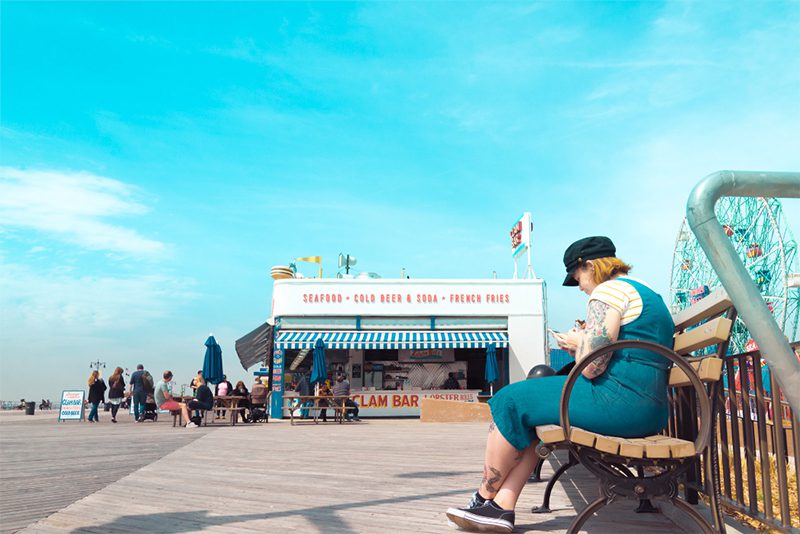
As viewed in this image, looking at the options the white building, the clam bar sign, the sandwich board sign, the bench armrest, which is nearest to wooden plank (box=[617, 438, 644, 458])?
the bench armrest

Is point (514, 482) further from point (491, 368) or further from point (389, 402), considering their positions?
point (389, 402)

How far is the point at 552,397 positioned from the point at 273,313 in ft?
64.5

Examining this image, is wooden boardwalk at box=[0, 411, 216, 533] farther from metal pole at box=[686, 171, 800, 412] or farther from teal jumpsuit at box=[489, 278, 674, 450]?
metal pole at box=[686, 171, 800, 412]

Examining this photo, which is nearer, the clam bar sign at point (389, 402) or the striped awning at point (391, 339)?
the striped awning at point (391, 339)

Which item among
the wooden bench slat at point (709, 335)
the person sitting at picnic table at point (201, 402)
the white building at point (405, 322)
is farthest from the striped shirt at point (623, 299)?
the white building at point (405, 322)

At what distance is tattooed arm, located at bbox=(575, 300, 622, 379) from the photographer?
2330 mm

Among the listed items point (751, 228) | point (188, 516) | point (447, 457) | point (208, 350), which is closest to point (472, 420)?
point (208, 350)

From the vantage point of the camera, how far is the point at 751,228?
25.8m

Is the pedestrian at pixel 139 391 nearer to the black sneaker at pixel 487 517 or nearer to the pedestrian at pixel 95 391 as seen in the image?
the pedestrian at pixel 95 391

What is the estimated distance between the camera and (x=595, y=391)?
7.60 ft

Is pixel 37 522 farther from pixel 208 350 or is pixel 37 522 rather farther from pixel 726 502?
pixel 208 350

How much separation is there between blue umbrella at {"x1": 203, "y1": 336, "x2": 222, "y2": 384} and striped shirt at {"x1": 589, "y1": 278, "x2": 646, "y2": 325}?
1434 cm

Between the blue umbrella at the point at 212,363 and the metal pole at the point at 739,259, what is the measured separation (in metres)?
15.2

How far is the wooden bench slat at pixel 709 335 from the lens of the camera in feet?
6.79
